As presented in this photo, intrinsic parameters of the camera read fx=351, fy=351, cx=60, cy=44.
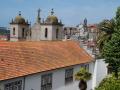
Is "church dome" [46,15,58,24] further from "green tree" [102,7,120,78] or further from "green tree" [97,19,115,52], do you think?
"green tree" [102,7,120,78]

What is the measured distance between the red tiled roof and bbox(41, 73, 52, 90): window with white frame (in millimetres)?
706

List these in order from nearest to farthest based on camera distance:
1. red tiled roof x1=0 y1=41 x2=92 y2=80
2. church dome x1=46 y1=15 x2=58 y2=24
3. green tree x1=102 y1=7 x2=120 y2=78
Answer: red tiled roof x1=0 y1=41 x2=92 y2=80
green tree x1=102 y1=7 x2=120 y2=78
church dome x1=46 y1=15 x2=58 y2=24

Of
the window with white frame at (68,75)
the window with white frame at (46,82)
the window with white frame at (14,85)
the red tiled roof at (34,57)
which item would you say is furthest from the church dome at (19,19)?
the window with white frame at (14,85)

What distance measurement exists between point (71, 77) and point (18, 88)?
33.0 feet

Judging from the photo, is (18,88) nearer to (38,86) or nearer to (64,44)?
(38,86)

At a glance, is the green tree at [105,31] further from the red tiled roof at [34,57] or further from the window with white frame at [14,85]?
the window with white frame at [14,85]

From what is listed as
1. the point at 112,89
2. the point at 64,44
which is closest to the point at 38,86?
the point at 112,89

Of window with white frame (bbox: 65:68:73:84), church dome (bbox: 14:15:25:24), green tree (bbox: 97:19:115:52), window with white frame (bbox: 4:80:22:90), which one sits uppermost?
church dome (bbox: 14:15:25:24)

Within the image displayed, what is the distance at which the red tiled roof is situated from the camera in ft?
81.8

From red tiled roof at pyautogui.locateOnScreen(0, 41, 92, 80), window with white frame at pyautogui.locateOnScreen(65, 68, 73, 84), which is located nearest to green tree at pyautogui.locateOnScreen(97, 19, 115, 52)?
red tiled roof at pyautogui.locateOnScreen(0, 41, 92, 80)

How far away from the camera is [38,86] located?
2762 cm

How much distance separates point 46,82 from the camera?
2872 centimetres

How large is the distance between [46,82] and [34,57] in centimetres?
237

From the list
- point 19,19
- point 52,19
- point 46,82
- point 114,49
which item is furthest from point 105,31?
Result: point 19,19
